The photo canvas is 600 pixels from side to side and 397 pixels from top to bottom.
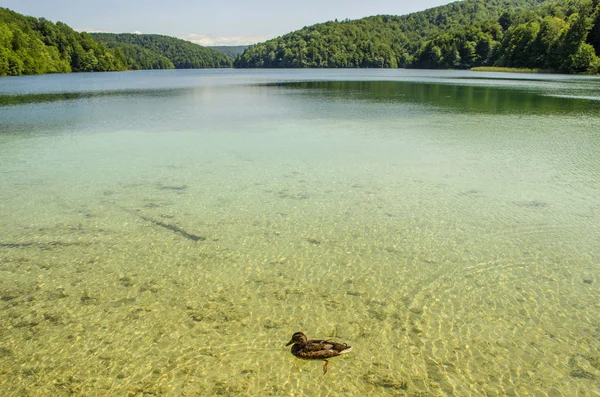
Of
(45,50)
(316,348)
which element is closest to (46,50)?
(45,50)

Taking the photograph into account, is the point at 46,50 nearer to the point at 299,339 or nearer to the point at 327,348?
the point at 299,339

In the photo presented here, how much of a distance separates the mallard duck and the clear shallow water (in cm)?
9

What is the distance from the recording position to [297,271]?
658 cm

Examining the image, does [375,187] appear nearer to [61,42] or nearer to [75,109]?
[75,109]

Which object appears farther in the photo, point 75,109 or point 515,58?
point 515,58

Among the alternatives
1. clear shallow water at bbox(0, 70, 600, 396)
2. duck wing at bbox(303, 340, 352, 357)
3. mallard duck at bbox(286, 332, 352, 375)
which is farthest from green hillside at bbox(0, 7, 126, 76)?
duck wing at bbox(303, 340, 352, 357)

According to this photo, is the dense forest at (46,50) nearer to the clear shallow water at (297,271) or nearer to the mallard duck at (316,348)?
the clear shallow water at (297,271)

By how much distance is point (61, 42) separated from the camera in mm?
127188

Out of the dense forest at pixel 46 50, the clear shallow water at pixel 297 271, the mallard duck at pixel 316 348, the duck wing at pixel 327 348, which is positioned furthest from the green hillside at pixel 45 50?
the duck wing at pixel 327 348

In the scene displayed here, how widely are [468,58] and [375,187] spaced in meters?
158

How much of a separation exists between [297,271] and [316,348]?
200 centimetres

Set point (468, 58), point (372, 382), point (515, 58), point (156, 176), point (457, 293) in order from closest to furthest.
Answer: point (372, 382)
point (457, 293)
point (156, 176)
point (515, 58)
point (468, 58)

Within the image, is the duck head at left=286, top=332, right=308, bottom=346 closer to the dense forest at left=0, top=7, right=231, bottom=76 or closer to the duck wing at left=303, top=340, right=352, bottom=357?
the duck wing at left=303, top=340, right=352, bottom=357

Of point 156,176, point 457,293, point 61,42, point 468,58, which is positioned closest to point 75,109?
point 156,176
